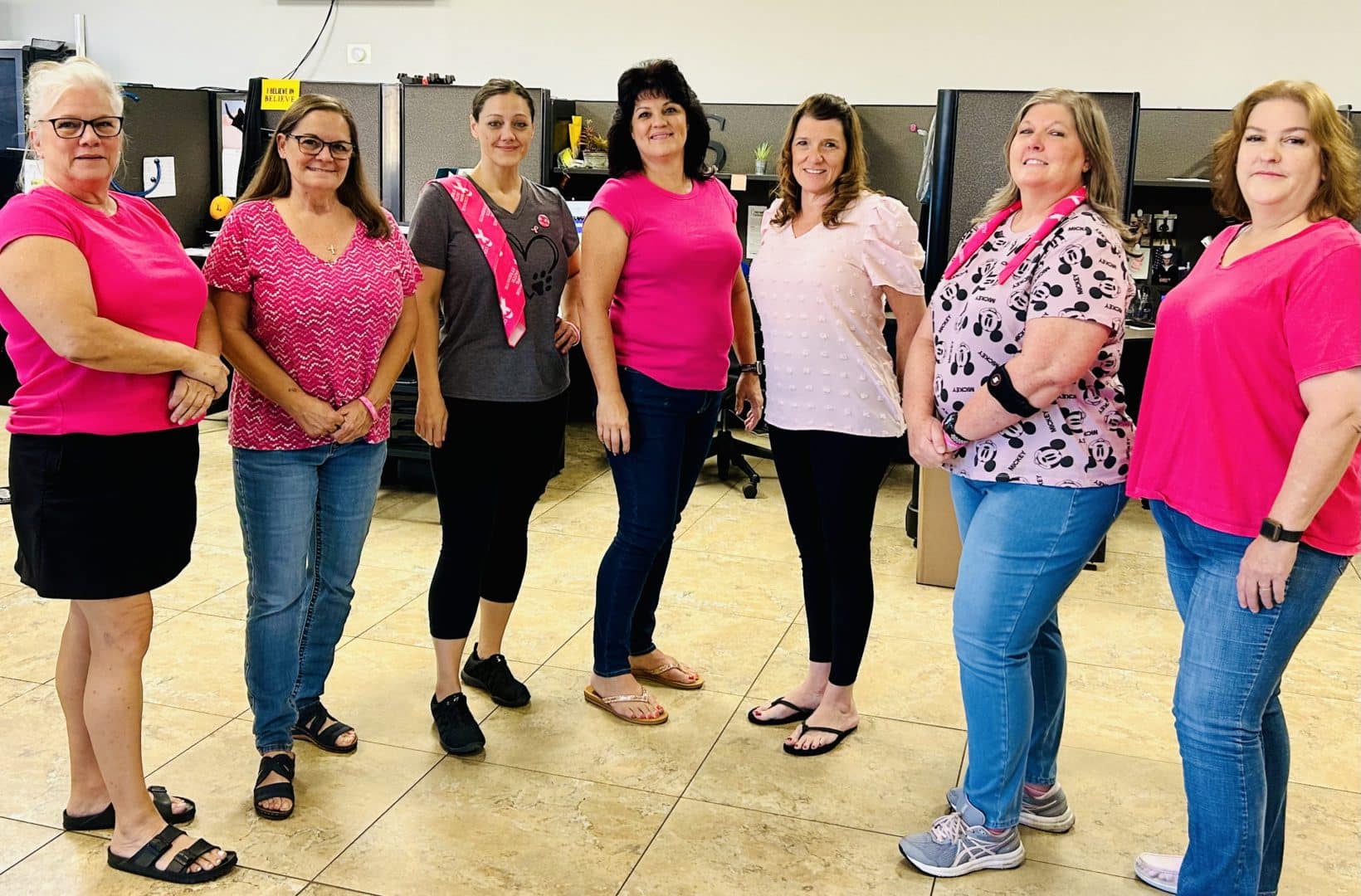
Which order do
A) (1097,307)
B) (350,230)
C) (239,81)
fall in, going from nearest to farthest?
1. (1097,307)
2. (350,230)
3. (239,81)

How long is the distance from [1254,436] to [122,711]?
65.3 inches

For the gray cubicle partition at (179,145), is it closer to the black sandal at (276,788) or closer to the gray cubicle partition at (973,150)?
the gray cubicle partition at (973,150)

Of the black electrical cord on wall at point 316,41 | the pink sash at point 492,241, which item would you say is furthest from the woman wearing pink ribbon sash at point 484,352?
the black electrical cord on wall at point 316,41

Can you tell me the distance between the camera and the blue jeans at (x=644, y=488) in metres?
2.29

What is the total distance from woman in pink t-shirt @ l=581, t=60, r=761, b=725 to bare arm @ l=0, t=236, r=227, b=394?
2.82 ft

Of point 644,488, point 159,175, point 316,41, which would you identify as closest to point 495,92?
point 644,488

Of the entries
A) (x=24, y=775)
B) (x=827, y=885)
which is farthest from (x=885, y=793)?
(x=24, y=775)

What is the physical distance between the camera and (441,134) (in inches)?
189

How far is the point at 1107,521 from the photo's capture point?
1.80 m

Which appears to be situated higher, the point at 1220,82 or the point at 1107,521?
the point at 1220,82

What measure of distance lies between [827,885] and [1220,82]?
4.24 meters

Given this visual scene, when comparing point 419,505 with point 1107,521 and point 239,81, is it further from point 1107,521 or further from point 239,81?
point 239,81

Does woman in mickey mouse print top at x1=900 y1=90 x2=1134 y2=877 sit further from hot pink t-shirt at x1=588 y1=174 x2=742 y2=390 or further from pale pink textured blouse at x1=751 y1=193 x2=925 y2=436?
A: hot pink t-shirt at x1=588 y1=174 x2=742 y2=390

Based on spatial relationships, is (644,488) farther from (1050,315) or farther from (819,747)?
(1050,315)
